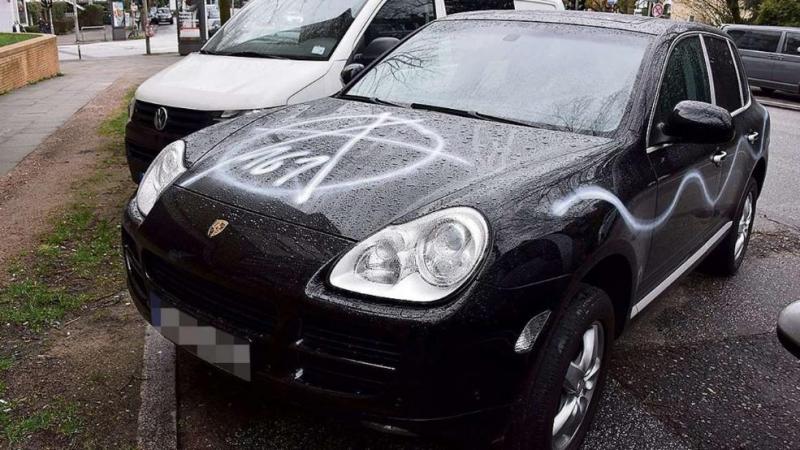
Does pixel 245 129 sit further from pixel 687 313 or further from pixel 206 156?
pixel 687 313

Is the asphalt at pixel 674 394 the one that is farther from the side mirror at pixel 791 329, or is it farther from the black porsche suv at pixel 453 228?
the side mirror at pixel 791 329

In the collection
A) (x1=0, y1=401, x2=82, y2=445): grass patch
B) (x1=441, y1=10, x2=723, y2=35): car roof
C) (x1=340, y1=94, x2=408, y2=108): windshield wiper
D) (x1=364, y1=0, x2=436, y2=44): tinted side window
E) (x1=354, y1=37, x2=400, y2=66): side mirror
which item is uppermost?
(x1=441, y1=10, x2=723, y2=35): car roof

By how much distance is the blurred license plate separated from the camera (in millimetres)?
2418

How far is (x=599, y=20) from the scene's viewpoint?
12.6 ft

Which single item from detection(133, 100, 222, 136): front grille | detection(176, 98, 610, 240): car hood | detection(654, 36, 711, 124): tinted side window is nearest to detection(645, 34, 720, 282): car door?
detection(654, 36, 711, 124): tinted side window

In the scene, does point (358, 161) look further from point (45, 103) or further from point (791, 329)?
point (45, 103)

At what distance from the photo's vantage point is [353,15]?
19.6 ft

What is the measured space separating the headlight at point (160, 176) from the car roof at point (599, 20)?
190cm

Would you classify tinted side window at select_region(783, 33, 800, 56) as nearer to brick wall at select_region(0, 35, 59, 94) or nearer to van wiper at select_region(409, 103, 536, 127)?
brick wall at select_region(0, 35, 59, 94)

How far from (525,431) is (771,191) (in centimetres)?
650

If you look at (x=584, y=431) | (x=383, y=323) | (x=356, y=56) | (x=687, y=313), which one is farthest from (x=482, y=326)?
(x=356, y=56)

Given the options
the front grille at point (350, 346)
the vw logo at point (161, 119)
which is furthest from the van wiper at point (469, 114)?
the vw logo at point (161, 119)

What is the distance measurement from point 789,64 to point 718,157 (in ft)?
52.9

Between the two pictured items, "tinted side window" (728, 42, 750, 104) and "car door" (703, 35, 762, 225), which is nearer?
"car door" (703, 35, 762, 225)
